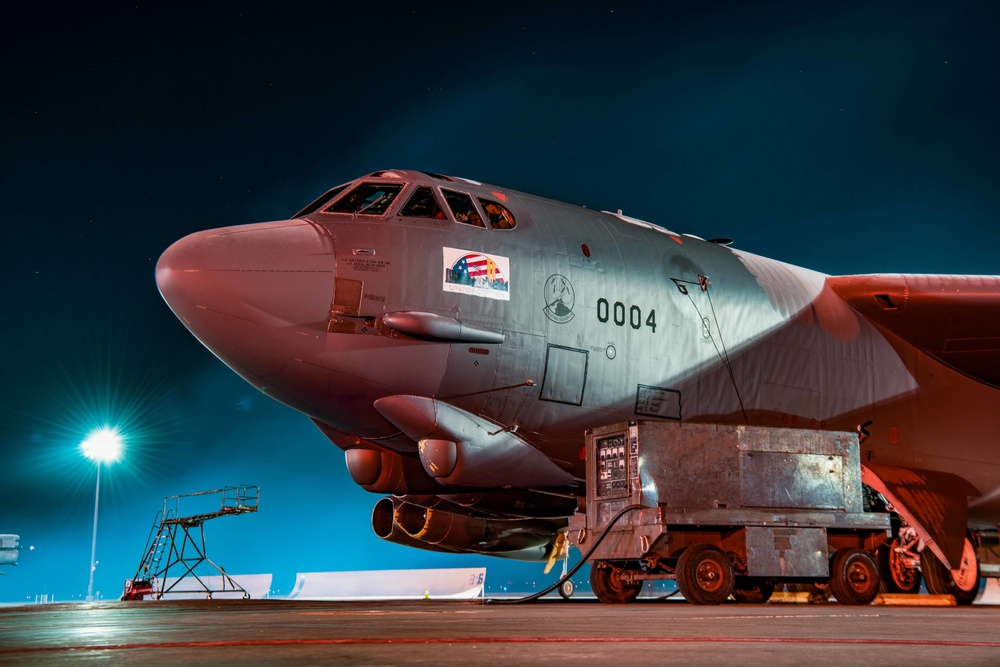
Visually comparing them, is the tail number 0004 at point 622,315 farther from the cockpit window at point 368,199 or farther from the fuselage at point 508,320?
the cockpit window at point 368,199

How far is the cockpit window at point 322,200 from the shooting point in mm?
11547

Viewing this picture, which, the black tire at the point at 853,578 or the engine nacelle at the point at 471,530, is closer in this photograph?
the black tire at the point at 853,578

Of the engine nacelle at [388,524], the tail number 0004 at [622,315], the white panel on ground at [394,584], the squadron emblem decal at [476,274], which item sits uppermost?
the squadron emblem decal at [476,274]

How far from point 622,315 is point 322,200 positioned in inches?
152

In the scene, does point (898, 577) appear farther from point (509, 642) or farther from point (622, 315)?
point (509, 642)

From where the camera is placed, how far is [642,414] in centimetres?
1207

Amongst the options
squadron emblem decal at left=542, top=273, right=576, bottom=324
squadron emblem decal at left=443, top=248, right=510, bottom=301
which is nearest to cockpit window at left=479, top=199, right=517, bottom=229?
squadron emblem decal at left=443, top=248, right=510, bottom=301

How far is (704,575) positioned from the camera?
9.39 m

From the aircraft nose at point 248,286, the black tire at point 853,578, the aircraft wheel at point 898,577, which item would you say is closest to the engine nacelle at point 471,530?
the aircraft nose at point 248,286

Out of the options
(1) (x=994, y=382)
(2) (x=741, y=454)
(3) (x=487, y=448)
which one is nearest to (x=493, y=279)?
(3) (x=487, y=448)

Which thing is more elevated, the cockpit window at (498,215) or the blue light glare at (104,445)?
the cockpit window at (498,215)

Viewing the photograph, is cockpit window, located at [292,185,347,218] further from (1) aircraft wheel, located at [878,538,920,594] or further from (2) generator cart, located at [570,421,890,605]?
(1) aircraft wheel, located at [878,538,920,594]

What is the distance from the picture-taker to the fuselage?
10297 millimetres

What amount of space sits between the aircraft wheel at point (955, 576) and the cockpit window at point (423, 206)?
23.6ft
